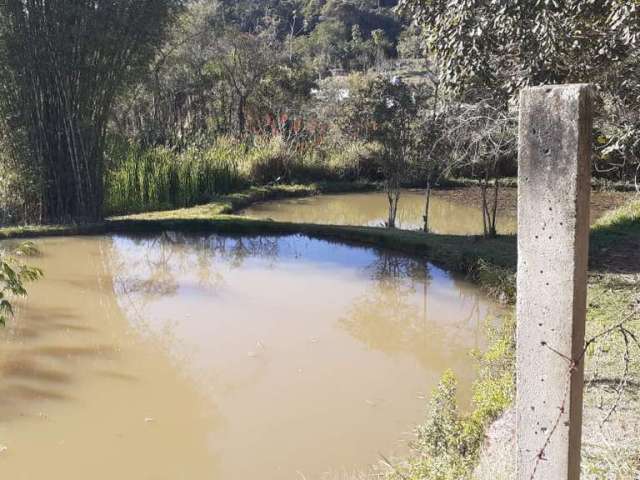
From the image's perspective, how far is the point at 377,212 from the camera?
11273 mm

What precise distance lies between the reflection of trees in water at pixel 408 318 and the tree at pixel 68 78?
407cm

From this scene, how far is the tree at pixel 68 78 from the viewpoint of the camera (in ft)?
25.1

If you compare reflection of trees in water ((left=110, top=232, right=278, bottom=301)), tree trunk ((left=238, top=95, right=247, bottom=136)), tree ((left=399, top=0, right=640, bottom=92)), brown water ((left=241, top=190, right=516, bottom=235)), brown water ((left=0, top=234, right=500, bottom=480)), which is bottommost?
brown water ((left=0, top=234, right=500, bottom=480))

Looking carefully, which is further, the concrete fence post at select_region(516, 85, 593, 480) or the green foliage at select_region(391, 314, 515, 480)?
the green foliage at select_region(391, 314, 515, 480)

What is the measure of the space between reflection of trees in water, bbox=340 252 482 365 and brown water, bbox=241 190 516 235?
3280 mm

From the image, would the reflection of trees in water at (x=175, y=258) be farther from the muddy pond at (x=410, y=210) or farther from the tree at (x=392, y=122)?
the muddy pond at (x=410, y=210)

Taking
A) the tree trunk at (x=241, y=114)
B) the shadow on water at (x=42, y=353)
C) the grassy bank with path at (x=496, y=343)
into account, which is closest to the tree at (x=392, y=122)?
the grassy bank with path at (x=496, y=343)

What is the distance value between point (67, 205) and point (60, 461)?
5.84 meters

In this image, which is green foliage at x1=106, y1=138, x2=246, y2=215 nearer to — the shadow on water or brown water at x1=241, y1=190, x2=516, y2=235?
brown water at x1=241, y1=190, x2=516, y2=235

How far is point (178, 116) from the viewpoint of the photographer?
52.5 feet

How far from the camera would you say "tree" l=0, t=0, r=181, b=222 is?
7.65 metres

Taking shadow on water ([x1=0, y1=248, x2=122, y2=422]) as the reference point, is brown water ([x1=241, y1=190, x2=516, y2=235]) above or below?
above

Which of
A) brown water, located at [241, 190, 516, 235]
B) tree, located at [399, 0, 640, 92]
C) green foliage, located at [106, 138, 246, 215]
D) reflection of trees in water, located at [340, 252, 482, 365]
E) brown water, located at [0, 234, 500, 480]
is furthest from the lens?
brown water, located at [241, 190, 516, 235]

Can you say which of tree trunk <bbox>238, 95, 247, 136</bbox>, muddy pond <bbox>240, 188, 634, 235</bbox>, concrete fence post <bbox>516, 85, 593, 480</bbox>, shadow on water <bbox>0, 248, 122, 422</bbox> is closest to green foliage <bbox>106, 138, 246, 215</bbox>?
muddy pond <bbox>240, 188, 634, 235</bbox>
